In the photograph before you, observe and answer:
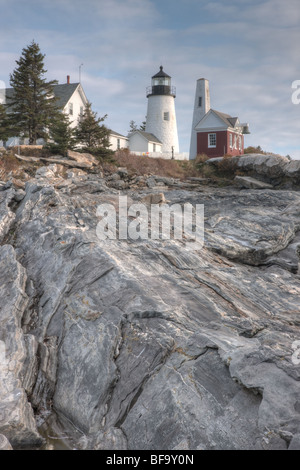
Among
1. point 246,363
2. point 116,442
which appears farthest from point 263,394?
point 116,442

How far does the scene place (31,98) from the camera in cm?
3606

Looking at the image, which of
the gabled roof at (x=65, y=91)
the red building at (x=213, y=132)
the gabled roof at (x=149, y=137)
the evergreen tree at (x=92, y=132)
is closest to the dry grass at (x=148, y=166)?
the evergreen tree at (x=92, y=132)

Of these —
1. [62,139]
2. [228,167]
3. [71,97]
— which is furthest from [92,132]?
[71,97]

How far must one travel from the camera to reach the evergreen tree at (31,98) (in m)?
36.0

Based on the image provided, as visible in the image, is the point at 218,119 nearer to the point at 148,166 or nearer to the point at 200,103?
the point at 200,103

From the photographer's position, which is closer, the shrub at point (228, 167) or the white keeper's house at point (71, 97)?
the shrub at point (228, 167)

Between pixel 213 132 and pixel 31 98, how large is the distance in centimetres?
2328

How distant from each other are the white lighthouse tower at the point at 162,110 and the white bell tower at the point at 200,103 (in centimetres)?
422

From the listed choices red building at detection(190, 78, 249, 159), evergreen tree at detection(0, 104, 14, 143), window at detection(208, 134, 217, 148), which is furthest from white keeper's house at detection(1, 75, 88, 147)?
window at detection(208, 134, 217, 148)

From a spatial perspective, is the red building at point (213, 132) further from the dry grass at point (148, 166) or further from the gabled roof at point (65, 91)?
the gabled roof at point (65, 91)

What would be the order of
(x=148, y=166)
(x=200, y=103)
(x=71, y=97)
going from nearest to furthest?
(x=148, y=166) < (x=71, y=97) < (x=200, y=103)

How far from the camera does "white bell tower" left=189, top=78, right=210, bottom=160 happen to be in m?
52.4
